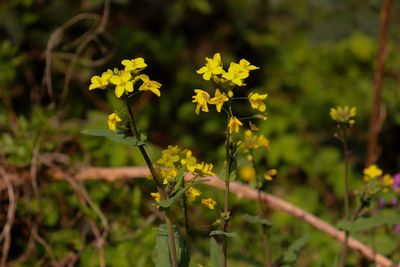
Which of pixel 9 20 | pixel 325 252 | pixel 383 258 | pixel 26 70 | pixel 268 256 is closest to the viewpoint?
pixel 268 256

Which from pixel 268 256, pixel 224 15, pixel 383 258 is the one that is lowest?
pixel 268 256

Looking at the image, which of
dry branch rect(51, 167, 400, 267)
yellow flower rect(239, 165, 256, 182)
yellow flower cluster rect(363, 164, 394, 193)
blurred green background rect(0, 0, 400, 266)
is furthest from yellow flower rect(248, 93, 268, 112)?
yellow flower rect(239, 165, 256, 182)

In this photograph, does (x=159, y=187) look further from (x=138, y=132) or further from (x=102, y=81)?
(x=102, y=81)

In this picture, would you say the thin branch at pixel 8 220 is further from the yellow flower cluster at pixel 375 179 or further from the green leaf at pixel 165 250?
the yellow flower cluster at pixel 375 179

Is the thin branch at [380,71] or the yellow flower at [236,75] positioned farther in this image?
the thin branch at [380,71]

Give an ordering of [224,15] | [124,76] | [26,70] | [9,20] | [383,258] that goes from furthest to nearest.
Result: 1. [224,15]
2. [26,70]
3. [9,20]
4. [383,258]
5. [124,76]

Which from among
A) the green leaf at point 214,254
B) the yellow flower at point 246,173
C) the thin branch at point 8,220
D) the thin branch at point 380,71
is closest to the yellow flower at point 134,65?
the green leaf at point 214,254

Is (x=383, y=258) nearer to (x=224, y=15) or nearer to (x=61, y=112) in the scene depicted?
(x=61, y=112)

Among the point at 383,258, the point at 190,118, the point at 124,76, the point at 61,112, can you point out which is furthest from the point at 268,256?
the point at 190,118
